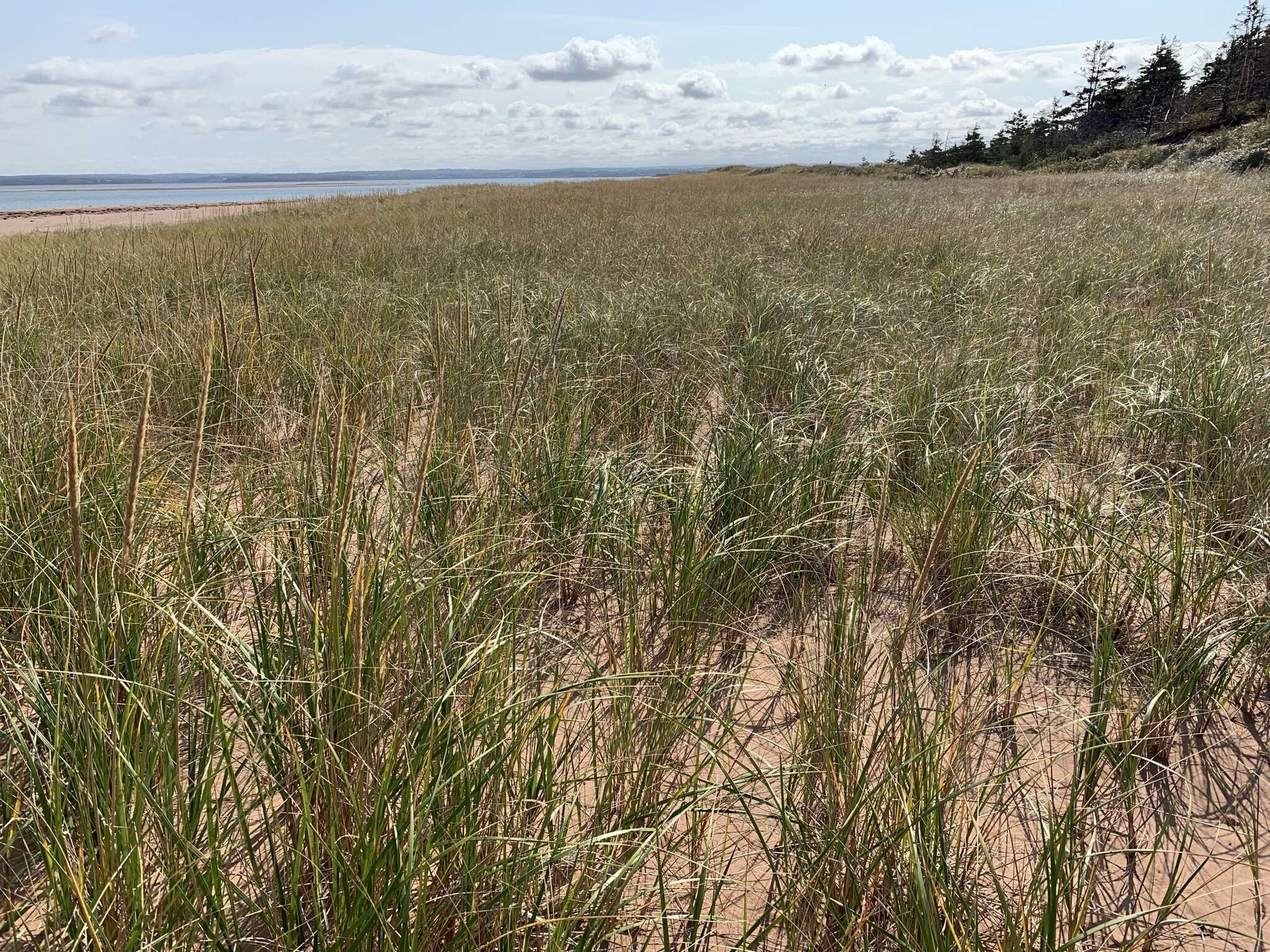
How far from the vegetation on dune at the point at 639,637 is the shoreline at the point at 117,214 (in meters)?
17.7

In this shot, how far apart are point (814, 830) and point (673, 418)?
2.21 m

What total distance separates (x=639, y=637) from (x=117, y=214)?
31607mm

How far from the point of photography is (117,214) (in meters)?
25.1

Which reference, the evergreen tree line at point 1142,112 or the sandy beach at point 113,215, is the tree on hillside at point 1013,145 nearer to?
the evergreen tree line at point 1142,112

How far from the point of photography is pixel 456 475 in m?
2.37

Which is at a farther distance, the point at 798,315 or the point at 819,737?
the point at 798,315

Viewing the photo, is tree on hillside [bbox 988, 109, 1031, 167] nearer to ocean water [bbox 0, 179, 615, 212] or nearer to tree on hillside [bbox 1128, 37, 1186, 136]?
tree on hillside [bbox 1128, 37, 1186, 136]

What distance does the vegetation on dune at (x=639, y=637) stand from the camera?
107 cm

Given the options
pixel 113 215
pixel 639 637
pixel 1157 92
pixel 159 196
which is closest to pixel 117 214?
→ pixel 113 215

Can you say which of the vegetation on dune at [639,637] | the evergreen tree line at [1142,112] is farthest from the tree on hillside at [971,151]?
the vegetation on dune at [639,637]

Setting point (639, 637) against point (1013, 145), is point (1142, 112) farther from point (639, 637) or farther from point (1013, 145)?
point (639, 637)

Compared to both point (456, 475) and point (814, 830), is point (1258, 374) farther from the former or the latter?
point (456, 475)

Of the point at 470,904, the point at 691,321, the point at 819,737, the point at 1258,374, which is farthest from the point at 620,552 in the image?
the point at 1258,374

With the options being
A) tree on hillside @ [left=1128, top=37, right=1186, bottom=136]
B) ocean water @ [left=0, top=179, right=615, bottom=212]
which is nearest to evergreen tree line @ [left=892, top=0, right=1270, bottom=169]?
tree on hillside @ [left=1128, top=37, right=1186, bottom=136]
